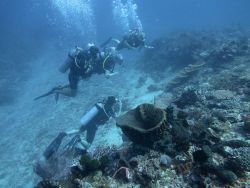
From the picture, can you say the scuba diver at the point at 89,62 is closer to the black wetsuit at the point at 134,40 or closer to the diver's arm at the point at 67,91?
the diver's arm at the point at 67,91

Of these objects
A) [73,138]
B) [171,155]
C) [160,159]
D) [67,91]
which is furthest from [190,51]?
[160,159]

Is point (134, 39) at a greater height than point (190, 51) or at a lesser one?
greater

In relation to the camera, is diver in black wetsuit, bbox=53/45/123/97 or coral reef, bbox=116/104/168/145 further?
diver in black wetsuit, bbox=53/45/123/97

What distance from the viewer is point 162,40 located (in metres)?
23.6

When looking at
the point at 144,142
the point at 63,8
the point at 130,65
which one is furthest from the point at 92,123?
the point at 63,8

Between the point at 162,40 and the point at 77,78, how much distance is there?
1278 cm

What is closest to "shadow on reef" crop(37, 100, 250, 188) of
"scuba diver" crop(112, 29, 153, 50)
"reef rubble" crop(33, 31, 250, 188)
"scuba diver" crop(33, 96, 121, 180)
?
"reef rubble" crop(33, 31, 250, 188)

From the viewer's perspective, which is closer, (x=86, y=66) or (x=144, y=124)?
(x=144, y=124)

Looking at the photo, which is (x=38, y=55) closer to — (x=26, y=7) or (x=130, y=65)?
(x=130, y=65)

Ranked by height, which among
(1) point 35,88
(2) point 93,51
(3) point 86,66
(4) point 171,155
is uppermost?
(4) point 171,155

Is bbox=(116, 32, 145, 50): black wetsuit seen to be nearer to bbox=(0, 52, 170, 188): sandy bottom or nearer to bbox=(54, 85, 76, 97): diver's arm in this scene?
bbox=(0, 52, 170, 188): sandy bottom

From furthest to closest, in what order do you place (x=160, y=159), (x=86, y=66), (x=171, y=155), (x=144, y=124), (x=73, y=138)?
(x=86, y=66) → (x=73, y=138) → (x=144, y=124) → (x=171, y=155) → (x=160, y=159)

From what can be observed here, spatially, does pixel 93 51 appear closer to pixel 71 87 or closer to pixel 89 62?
pixel 89 62

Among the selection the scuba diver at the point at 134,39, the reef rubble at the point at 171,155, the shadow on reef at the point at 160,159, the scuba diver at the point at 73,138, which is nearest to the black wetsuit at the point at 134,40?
the scuba diver at the point at 134,39
